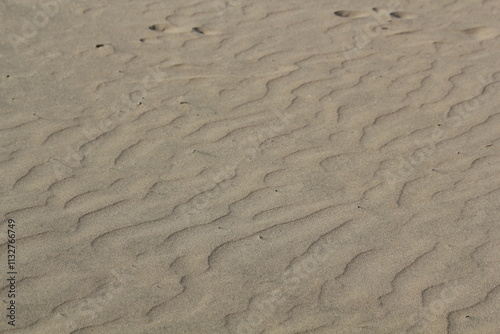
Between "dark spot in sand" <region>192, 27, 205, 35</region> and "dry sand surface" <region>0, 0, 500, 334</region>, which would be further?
"dark spot in sand" <region>192, 27, 205, 35</region>

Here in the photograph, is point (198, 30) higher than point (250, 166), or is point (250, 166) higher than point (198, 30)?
point (198, 30)

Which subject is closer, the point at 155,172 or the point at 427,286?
the point at 427,286

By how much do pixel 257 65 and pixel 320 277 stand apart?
8.48 ft

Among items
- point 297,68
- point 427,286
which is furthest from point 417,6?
point 427,286

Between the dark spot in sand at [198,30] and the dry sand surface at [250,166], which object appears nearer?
the dry sand surface at [250,166]

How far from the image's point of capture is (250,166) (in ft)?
16.1

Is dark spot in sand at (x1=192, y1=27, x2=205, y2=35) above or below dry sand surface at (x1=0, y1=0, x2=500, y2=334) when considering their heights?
above

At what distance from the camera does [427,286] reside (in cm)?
390

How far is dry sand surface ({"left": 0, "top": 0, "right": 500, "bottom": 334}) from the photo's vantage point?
3.79 m

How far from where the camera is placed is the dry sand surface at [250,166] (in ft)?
12.4

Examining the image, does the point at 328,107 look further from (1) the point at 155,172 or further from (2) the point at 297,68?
(1) the point at 155,172

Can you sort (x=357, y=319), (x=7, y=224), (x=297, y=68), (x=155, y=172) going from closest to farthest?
(x=357, y=319), (x=7, y=224), (x=155, y=172), (x=297, y=68)

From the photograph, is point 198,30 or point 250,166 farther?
point 198,30

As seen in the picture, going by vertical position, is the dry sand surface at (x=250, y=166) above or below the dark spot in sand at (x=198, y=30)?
below
